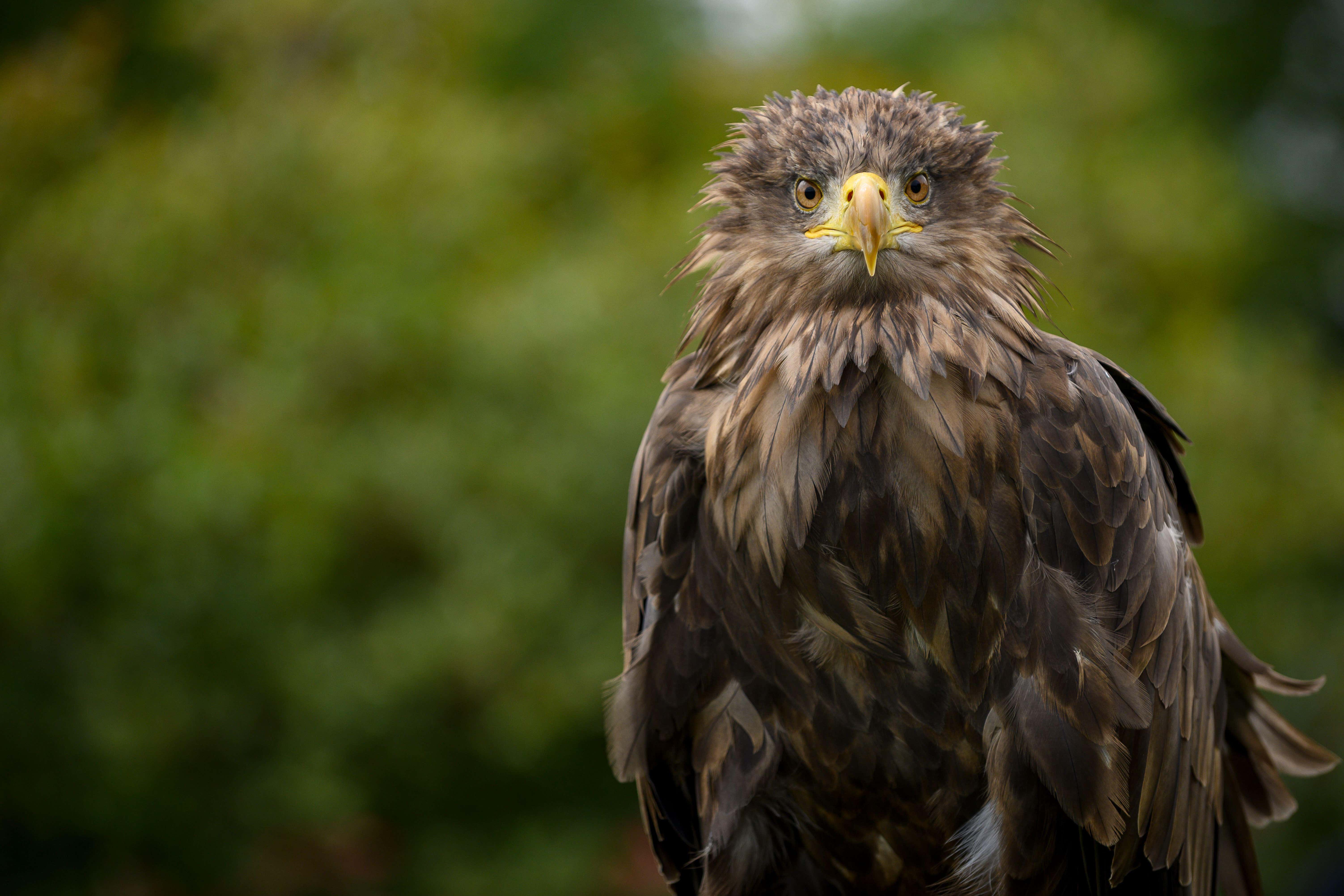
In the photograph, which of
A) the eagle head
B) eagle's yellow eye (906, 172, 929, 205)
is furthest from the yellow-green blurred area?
eagle's yellow eye (906, 172, 929, 205)

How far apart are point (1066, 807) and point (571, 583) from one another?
4.86 metres

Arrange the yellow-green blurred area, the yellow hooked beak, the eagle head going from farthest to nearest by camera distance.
A: the yellow-green blurred area
the eagle head
the yellow hooked beak

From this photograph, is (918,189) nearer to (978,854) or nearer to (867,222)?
(867,222)

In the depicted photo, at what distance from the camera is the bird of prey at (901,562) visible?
→ 7.98 feet

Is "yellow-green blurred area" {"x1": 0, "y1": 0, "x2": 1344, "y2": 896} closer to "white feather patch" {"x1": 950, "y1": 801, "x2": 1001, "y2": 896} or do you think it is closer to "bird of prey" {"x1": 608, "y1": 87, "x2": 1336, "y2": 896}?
"bird of prey" {"x1": 608, "y1": 87, "x2": 1336, "y2": 896}

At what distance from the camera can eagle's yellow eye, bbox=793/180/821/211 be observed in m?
2.62

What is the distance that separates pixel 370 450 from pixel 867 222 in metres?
5.10

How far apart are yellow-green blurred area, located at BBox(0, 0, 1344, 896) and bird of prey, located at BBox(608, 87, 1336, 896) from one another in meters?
4.02

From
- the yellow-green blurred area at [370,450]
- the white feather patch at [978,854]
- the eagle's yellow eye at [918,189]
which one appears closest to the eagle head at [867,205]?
the eagle's yellow eye at [918,189]

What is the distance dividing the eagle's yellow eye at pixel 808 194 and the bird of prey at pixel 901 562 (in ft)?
0.04

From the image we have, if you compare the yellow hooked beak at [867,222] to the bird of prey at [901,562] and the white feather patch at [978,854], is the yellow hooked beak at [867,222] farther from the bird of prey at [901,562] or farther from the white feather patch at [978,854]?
the white feather patch at [978,854]

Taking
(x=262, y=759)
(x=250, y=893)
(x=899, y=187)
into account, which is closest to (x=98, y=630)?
(x=262, y=759)

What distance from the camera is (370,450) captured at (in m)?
6.96

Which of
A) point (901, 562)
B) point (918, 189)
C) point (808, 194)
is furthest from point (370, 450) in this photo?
point (901, 562)
